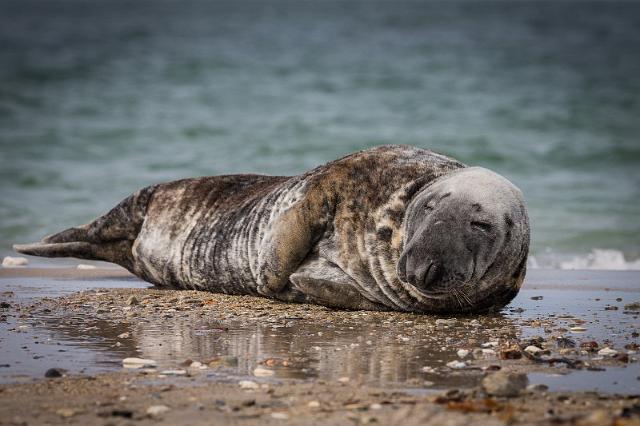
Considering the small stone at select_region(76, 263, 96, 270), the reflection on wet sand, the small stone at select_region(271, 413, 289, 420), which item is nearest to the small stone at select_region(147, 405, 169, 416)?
the small stone at select_region(271, 413, 289, 420)

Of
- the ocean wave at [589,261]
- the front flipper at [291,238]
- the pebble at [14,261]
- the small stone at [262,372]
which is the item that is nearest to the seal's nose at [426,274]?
the front flipper at [291,238]

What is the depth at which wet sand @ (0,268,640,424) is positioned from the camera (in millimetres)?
3500

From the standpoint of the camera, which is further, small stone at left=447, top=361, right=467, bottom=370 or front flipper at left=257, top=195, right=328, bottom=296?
front flipper at left=257, top=195, right=328, bottom=296

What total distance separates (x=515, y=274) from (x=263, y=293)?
1.65 metres

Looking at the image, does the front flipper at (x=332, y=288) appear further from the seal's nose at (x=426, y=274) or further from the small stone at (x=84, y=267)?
the small stone at (x=84, y=267)

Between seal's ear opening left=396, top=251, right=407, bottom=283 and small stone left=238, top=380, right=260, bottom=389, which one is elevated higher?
seal's ear opening left=396, top=251, right=407, bottom=283

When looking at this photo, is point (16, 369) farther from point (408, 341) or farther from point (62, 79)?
point (62, 79)

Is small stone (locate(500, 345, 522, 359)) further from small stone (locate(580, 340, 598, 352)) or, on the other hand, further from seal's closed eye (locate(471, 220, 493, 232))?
seal's closed eye (locate(471, 220, 493, 232))

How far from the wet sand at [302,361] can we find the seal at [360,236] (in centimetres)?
16

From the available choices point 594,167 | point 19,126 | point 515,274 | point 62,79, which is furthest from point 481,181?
point 62,79

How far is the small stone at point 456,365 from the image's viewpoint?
432cm

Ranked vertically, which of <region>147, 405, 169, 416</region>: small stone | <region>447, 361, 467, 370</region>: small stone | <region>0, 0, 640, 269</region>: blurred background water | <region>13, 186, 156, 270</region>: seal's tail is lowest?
<region>147, 405, 169, 416</region>: small stone

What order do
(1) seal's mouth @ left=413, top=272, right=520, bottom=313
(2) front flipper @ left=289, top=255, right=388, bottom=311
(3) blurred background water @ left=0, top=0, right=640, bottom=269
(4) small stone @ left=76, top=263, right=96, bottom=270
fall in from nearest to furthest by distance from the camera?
1. (1) seal's mouth @ left=413, top=272, right=520, bottom=313
2. (2) front flipper @ left=289, top=255, right=388, bottom=311
3. (4) small stone @ left=76, top=263, right=96, bottom=270
4. (3) blurred background water @ left=0, top=0, right=640, bottom=269

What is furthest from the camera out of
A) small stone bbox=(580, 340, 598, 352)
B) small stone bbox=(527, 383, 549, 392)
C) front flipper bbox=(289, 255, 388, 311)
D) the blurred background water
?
the blurred background water
